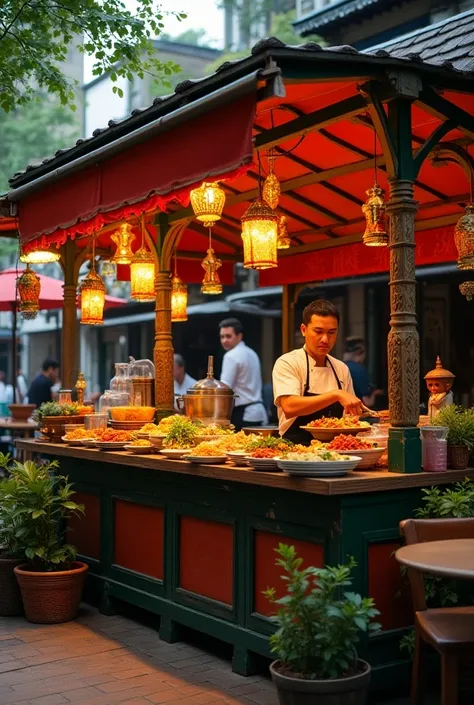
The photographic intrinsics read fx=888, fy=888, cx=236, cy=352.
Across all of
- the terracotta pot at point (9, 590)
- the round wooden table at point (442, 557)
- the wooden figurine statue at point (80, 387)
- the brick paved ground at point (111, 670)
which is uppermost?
the wooden figurine statue at point (80, 387)

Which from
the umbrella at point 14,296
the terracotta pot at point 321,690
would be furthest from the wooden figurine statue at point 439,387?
the umbrella at point 14,296

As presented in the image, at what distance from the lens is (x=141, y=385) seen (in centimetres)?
862

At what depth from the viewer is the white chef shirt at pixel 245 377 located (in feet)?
35.1

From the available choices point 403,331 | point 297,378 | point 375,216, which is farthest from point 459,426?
point 375,216

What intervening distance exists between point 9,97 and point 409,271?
7.13m

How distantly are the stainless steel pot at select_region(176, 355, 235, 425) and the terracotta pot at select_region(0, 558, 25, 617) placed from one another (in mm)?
1955

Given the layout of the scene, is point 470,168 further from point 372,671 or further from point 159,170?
point 372,671

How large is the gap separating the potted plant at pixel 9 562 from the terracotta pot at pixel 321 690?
3.50 meters

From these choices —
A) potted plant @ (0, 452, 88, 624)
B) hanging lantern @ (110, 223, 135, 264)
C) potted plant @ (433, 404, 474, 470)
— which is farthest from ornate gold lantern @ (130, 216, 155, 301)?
potted plant @ (433, 404, 474, 470)

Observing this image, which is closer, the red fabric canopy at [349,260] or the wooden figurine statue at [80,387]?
the red fabric canopy at [349,260]

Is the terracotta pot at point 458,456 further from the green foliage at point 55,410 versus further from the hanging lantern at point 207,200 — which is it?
the green foliage at point 55,410

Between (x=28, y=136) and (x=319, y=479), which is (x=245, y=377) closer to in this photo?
(x=319, y=479)

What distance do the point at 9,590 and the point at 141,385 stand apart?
2.29 m

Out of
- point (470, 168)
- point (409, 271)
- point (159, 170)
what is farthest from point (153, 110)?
point (470, 168)
